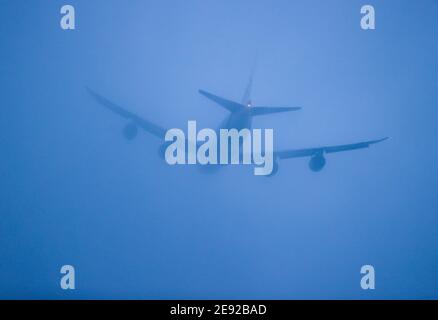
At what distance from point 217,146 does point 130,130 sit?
1319mm

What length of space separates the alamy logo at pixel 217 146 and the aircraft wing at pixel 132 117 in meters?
0.28

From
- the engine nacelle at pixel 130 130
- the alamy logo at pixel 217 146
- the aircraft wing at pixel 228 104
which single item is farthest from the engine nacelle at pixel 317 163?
the engine nacelle at pixel 130 130

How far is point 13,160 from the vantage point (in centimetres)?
337

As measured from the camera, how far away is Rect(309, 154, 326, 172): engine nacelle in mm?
3904

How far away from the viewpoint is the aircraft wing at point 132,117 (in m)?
3.64

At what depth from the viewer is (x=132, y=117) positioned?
393 cm

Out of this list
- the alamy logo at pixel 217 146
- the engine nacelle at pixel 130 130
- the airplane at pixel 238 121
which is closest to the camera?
the alamy logo at pixel 217 146

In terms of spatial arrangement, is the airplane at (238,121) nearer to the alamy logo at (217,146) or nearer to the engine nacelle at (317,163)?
the engine nacelle at (317,163)

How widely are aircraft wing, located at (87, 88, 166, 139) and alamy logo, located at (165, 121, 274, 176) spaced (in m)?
0.28

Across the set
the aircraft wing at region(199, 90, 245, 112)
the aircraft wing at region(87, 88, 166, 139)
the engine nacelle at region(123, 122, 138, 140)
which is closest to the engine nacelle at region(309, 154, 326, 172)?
the aircraft wing at region(199, 90, 245, 112)

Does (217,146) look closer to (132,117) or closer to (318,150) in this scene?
(132,117)

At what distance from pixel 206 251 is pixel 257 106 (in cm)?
210

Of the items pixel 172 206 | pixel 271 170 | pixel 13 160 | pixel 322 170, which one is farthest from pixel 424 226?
pixel 13 160
